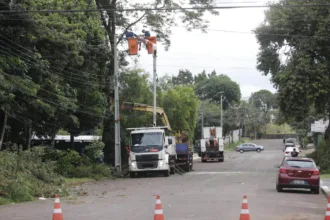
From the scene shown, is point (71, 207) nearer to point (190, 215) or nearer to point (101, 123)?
point (190, 215)

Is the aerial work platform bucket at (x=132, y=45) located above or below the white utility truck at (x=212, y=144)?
above

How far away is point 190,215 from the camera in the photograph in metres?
14.5

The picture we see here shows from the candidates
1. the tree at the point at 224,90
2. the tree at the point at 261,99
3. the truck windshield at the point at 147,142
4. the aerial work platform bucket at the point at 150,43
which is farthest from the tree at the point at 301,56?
the tree at the point at 261,99

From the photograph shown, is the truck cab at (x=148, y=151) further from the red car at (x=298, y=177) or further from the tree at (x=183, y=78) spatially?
the tree at (x=183, y=78)

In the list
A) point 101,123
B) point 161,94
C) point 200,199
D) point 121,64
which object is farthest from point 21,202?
point 161,94

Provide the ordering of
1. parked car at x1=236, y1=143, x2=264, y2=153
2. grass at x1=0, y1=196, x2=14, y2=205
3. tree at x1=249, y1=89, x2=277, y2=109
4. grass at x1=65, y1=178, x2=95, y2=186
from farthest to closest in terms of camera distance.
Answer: tree at x1=249, y1=89, x2=277, y2=109 < parked car at x1=236, y1=143, x2=264, y2=153 < grass at x1=65, y1=178, x2=95, y2=186 < grass at x1=0, y1=196, x2=14, y2=205

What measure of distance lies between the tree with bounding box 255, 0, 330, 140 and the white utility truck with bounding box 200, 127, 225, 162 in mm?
15207

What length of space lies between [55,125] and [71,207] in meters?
18.1

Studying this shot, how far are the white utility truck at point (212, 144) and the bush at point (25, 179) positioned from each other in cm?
3102

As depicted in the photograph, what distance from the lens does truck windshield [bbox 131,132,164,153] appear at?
3406 centimetres

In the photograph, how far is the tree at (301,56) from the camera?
37.9m

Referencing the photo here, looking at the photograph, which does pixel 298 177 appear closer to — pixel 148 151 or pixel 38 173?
pixel 38 173

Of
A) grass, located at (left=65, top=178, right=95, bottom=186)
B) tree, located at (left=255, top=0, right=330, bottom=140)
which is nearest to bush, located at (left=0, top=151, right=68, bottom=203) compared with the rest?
grass, located at (left=65, top=178, right=95, bottom=186)

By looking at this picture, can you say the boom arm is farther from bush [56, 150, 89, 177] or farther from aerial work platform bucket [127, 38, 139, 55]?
bush [56, 150, 89, 177]
